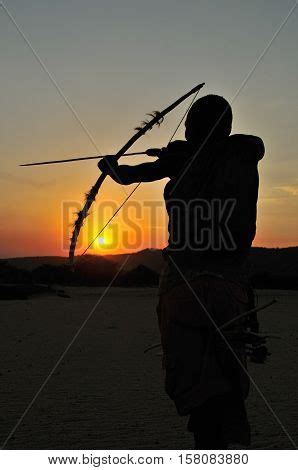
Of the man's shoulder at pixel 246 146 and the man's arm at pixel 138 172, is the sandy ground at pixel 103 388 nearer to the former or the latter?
the man's arm at pixel 138 172

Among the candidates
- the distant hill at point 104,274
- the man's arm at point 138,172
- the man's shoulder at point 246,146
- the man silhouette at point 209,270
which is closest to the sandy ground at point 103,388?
the man silhouette at point 209,270

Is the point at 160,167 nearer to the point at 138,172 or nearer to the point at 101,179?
the point at 138,172

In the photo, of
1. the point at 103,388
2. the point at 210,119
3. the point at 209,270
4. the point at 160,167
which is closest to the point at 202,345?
the point at 209,270

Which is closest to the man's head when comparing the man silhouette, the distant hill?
the man silhouette

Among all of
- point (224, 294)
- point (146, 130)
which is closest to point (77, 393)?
point (146, 130)

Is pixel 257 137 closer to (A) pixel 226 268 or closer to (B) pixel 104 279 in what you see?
(A) pixel 226 268

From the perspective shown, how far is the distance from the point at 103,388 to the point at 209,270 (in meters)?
3.52

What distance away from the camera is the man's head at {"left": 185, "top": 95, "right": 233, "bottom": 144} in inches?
154

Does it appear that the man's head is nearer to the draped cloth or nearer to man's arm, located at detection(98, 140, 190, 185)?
man's arm, located at detection(98, 140, 190, 185)

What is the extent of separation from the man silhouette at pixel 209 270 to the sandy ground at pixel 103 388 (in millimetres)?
1315

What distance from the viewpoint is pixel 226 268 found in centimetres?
386

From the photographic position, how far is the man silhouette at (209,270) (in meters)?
3.73
